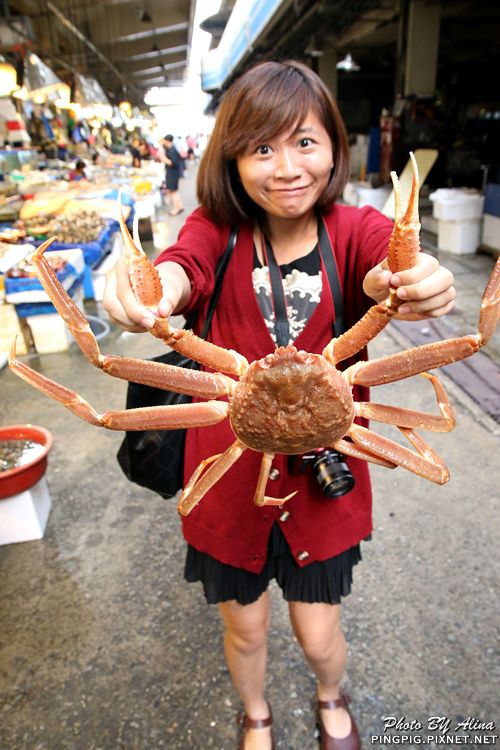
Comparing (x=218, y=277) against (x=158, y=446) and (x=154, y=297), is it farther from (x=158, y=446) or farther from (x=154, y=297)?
(x=158, y=446)

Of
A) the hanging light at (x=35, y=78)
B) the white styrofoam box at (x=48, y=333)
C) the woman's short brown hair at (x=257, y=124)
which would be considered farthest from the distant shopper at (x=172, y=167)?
the woman's short brown hair at (x=257, y=124)

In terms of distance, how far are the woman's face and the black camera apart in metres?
0.61

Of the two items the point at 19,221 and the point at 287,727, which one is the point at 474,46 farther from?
the point at 287,727

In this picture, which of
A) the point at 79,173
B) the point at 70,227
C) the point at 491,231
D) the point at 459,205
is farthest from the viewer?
the point at 79,173

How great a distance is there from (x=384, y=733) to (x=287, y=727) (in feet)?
1.09

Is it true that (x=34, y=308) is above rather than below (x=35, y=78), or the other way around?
below

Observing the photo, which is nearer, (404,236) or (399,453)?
(404,236)

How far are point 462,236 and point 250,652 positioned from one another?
6.86 metres

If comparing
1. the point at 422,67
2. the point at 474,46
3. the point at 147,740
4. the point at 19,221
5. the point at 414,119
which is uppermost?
the point at 474,46

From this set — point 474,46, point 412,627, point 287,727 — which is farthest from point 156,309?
point 474,46

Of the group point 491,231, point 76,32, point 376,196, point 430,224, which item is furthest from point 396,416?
point 76,32

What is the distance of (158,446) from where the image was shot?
60.0 inches

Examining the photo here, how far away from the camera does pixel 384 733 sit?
1794 millimetres

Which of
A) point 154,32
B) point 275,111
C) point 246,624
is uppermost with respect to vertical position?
point 154,32
